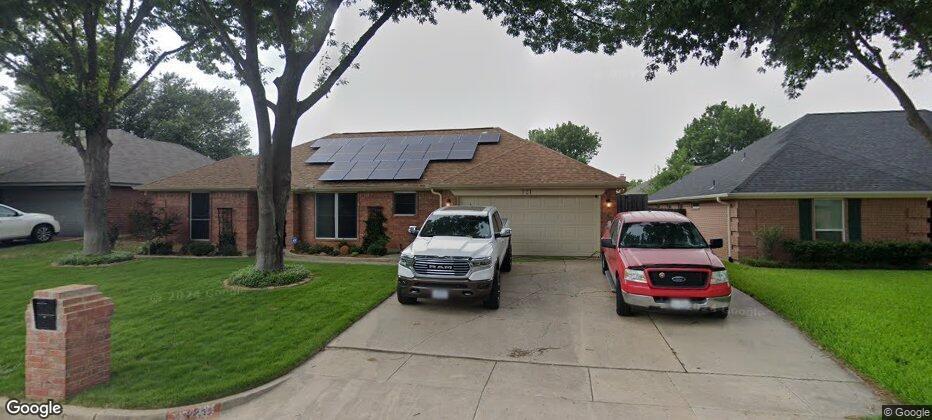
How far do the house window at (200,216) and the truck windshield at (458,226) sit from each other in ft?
36.9

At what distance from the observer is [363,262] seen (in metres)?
12.1

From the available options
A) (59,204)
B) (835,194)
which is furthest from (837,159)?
(59,204)

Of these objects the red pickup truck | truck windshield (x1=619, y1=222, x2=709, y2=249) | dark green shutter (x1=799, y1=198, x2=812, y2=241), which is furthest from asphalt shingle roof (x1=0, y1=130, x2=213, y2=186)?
dark green shutter (x1=799, y1=198, x2=812, y2=241)

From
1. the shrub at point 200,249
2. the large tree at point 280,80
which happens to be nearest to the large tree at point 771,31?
the large tree at point 280,80

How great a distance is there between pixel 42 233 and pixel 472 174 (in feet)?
57.3

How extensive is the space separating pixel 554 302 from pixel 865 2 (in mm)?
8315

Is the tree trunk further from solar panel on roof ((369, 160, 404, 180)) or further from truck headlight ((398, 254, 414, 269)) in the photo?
truck headlight ((398, 254, 414, 269))

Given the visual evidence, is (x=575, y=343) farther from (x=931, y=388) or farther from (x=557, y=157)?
(x=557, y=157)

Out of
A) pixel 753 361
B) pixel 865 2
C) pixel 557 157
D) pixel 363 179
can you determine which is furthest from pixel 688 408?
pixel 363 179

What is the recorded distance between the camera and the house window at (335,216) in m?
14.8

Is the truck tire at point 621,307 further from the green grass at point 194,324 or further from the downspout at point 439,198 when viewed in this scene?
the downspout at point 439,198

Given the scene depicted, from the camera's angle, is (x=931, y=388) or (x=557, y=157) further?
(x=557, y=157)

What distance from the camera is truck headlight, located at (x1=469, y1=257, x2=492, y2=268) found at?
677 centimetres

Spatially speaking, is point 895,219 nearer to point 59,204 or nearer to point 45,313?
point 45,313
